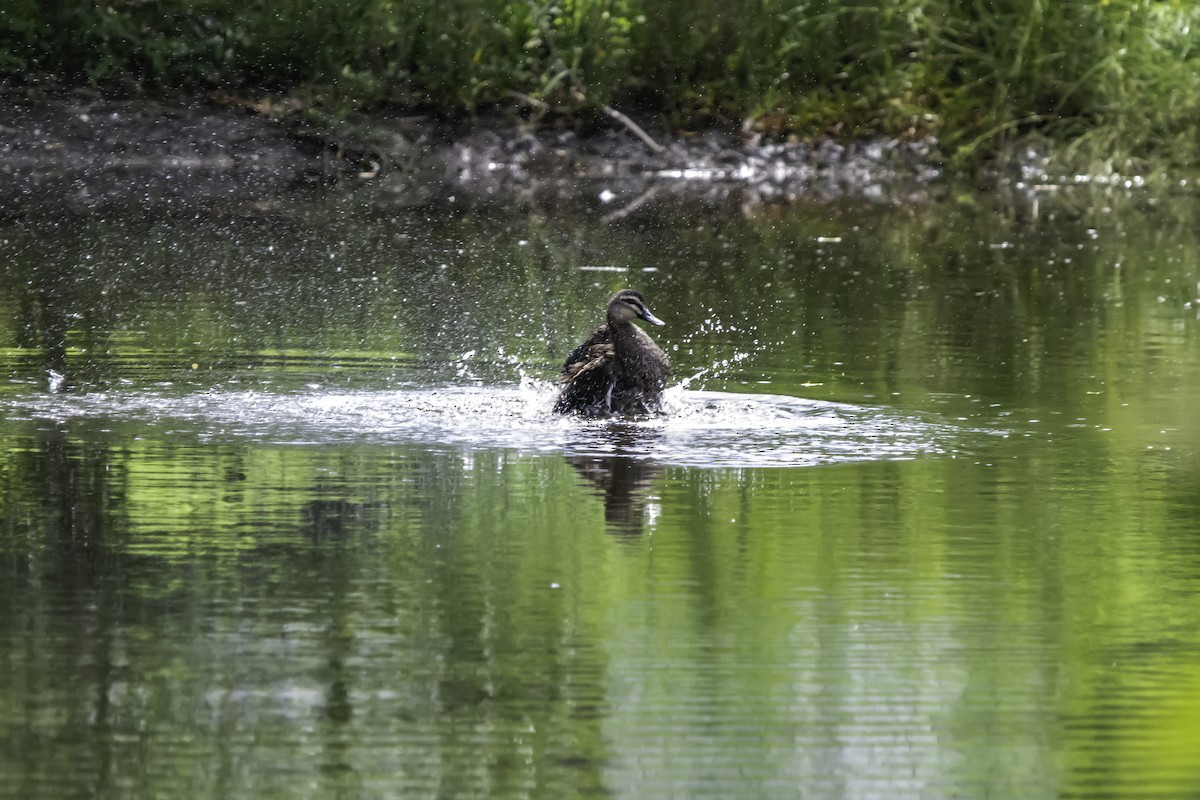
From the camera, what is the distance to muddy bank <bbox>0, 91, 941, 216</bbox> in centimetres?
2452

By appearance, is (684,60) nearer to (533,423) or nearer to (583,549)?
(533,423)

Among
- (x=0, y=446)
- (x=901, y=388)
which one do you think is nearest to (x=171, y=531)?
(x=0, y=446)

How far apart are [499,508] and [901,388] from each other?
12.0ft

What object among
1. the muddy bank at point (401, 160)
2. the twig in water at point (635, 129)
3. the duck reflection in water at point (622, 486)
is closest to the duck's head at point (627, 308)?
the duck reflection in water at point (622, 486)

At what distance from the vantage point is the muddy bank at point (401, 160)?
2452 cm

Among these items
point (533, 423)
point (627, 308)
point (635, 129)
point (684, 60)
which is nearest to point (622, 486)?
point (533, 423)

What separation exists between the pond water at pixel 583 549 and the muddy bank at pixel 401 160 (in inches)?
370

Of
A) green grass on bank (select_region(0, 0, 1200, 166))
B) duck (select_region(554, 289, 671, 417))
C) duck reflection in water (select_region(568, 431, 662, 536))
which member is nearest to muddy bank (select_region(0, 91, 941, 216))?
green grass on bank (select_region(0, 0, 1200, 166))

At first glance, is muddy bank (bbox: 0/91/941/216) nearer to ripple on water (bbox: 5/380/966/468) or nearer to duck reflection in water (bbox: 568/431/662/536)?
ripple on water (bbox: 5/380/966/468)

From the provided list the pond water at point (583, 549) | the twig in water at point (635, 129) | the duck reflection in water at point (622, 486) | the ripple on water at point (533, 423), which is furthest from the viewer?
the twig in water at point (635, 129)

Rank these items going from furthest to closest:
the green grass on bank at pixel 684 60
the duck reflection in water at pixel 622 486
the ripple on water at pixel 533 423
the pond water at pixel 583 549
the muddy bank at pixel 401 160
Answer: the green grass on bank at pixel 684 60
the muddy bank at pixel 401 160
the ripple on water at pixel 533 423
the duck reflection in water at pixel 622 486
the pond water at pixel 583 549

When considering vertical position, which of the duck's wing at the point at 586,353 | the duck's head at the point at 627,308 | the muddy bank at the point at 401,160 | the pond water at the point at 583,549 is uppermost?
the muddy bank at the point at 401,160

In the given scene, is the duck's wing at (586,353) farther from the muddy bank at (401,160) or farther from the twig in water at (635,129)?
the twig in water at (635,129)

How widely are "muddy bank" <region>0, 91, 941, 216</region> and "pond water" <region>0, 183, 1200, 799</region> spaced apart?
370 inches
